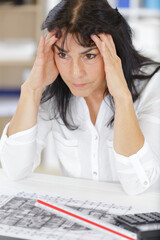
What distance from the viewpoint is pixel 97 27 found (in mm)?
1361

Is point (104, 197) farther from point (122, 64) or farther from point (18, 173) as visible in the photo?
point (122, 64)

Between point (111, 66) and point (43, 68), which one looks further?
point (43, 68)

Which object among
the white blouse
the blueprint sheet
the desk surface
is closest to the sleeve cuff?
the white blouse

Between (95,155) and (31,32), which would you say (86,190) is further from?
(31,32)

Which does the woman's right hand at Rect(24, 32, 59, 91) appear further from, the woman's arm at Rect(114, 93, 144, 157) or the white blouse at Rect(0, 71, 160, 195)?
the woman's arm at Rect(114, 93, 144, 157)

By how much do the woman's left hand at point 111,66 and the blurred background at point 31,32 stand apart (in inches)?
73.6

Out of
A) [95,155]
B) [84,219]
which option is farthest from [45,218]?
[95,155]

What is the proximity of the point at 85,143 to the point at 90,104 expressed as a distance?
5.4 inches

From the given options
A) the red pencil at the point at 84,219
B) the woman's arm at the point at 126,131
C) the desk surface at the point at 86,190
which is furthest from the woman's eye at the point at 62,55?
the red pencil at the point at 84,219

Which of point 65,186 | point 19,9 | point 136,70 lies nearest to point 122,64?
point 136,70

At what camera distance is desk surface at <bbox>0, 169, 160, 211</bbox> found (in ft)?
4.11

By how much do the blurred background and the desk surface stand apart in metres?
1.83

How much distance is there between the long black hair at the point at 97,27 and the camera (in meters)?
1.36

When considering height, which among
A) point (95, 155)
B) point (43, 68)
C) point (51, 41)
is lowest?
point (95, 155)
